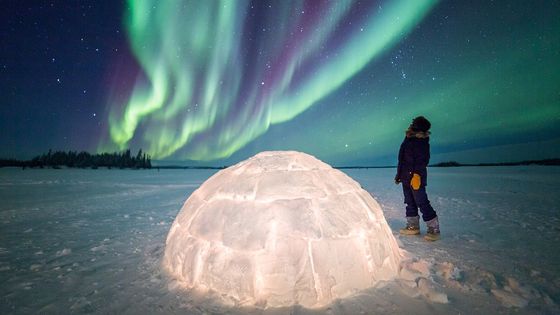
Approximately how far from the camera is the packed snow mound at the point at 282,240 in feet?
8.57

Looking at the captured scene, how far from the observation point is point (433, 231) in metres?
4.90

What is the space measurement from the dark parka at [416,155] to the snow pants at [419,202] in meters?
0.16

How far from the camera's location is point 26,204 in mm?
9531

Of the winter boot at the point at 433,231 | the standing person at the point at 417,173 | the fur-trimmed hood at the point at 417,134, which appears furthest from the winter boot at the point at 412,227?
the fur-trimmed hood at the point at 417,134

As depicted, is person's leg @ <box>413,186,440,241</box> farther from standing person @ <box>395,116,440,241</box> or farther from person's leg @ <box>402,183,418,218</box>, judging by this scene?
person's leg @ <box>402,183,418,218</box>

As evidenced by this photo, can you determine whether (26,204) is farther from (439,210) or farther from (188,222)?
A: (439,210)

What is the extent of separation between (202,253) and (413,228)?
4.34m

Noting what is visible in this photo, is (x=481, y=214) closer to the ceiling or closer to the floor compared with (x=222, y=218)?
closer to the floor

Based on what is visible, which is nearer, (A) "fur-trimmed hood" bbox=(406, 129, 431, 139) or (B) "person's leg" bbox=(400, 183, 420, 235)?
(A) "fur-trimmed hood" bbox=(406, 129, 431, 139)

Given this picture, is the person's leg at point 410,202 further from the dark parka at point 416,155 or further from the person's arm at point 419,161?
the person's arm at point 419,161

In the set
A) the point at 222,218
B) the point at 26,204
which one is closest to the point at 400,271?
the point at 222,218

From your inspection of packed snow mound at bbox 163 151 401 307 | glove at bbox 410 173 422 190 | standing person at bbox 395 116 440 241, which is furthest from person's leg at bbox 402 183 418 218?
packed snow mound at bbox 163 151 401 307

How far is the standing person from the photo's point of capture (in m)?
4.85

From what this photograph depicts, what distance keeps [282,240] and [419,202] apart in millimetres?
3440
